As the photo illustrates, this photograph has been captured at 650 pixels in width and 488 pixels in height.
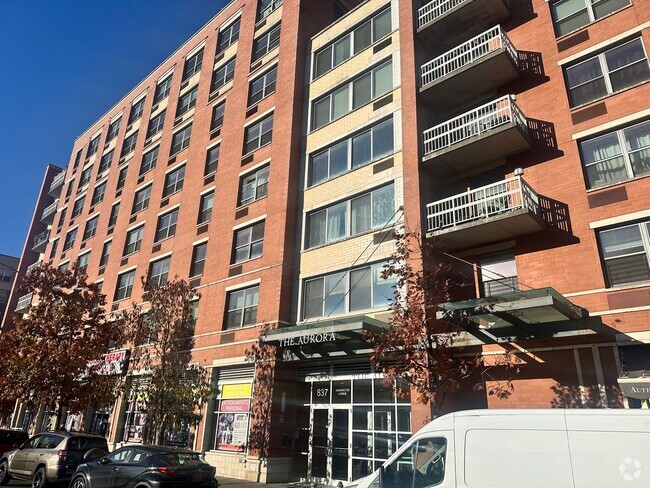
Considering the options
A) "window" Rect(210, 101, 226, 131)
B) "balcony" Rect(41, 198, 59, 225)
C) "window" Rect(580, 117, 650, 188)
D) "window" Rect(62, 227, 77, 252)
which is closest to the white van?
"window" Rect(580, 117, 650, 188)

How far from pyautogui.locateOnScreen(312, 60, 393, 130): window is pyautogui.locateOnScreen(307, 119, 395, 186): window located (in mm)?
1559

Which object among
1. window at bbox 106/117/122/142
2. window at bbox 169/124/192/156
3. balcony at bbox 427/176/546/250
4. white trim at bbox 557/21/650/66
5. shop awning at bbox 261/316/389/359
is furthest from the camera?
window at bbox 106/117/122/142

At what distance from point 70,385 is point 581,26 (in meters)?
25.1

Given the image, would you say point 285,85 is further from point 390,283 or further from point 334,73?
point 390,283

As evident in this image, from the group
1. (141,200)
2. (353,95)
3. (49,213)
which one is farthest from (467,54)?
(49,213)

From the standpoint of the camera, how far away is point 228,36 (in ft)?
100

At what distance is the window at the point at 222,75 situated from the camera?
2882 centimetres

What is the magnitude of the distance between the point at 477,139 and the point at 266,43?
16.3m

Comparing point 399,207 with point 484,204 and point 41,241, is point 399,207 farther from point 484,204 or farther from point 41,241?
point 41,241

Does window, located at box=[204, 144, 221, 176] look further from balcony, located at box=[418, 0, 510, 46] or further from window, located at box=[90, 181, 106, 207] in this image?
window, located at box=[90, 181, 106, 207]

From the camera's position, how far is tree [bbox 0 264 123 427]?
20.5 meters

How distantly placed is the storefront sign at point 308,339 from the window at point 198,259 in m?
9.20

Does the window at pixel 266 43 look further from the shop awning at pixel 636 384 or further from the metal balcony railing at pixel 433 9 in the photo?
the shop awning at pixel 636 384

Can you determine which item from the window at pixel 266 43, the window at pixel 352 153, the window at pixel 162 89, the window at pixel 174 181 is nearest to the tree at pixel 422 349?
the window at pixel 352 153
